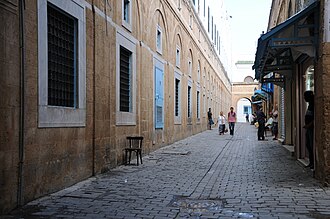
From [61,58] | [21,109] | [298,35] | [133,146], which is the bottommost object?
[133,146]

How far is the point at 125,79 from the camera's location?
41.2ft

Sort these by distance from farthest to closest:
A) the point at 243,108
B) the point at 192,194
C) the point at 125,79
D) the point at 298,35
Result: the point at 243,108, the point at 125,79, the point at 298,35, the point at 192,194

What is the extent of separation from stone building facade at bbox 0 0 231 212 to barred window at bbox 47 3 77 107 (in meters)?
0.02

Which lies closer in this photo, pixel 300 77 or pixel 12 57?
pixel 12 57

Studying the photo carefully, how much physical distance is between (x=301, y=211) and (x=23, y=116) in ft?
14.0

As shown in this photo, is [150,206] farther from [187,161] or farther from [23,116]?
[187,161]

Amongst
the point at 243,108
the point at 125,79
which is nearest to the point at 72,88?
the point at 125,79

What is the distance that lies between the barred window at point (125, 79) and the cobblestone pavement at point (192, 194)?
1.91m

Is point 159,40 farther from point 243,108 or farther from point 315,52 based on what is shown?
point 243,108

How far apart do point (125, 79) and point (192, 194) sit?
5.53 metres

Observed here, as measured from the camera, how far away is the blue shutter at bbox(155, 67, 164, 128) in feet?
52.9

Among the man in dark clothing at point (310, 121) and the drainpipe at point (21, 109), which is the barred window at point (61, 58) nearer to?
the drainpipe at point (21, 109)

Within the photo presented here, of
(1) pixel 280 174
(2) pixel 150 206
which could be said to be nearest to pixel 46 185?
(2) pixel 150 206

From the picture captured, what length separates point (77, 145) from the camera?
342 inches
